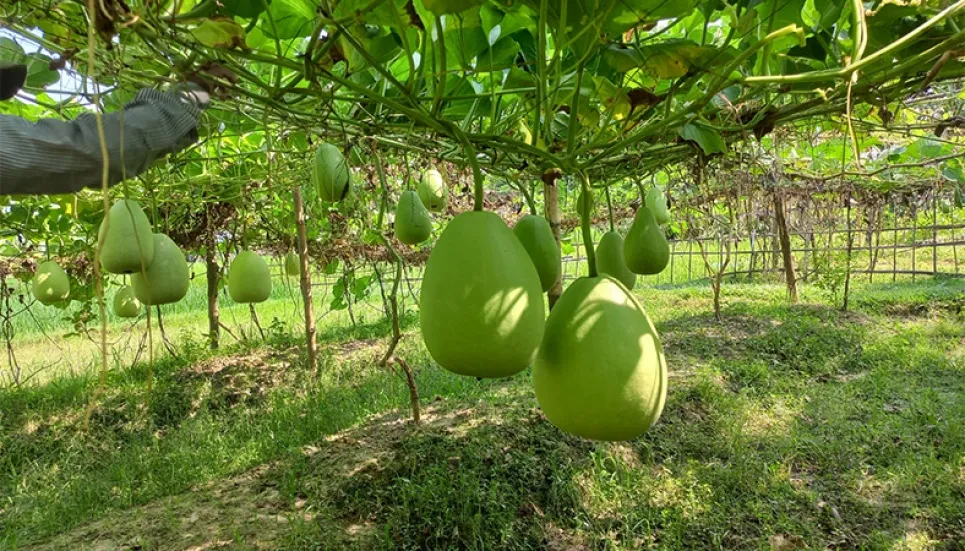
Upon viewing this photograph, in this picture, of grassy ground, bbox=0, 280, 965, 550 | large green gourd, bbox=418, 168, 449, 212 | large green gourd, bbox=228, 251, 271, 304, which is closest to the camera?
large green gourd, bbox=418, 168, 449, 212

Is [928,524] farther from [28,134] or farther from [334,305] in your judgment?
[334,305]

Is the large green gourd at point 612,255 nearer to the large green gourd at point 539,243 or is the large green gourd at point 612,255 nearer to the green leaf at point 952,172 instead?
the large green gourd at point 539,243

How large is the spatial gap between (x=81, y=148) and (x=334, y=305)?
5.28 m

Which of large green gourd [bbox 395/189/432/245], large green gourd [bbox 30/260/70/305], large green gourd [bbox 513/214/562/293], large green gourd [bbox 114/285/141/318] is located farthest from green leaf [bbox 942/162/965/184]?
large green gourd [bbox 30/260/70/305]

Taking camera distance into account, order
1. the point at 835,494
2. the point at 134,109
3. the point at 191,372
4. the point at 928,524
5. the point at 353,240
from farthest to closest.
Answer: the point at 353,240 → the point at 191,372 → the point at 835,494 → the point at 928,524 → the point at 134,109

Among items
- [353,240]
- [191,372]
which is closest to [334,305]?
[353,240]

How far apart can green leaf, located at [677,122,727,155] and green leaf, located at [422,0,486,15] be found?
1.99ft

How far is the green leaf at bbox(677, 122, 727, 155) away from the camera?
1165mm

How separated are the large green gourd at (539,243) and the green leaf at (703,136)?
0.45 metres

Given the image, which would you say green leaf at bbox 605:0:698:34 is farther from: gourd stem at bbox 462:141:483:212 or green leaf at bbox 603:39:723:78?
gourd stem at bbox 462:141:483:212

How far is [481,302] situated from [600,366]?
164mm

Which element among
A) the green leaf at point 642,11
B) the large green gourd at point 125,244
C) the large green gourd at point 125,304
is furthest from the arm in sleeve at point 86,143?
the large green gourd at point 125,304

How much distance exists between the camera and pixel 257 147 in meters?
2.74

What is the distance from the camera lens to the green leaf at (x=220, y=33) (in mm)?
722
